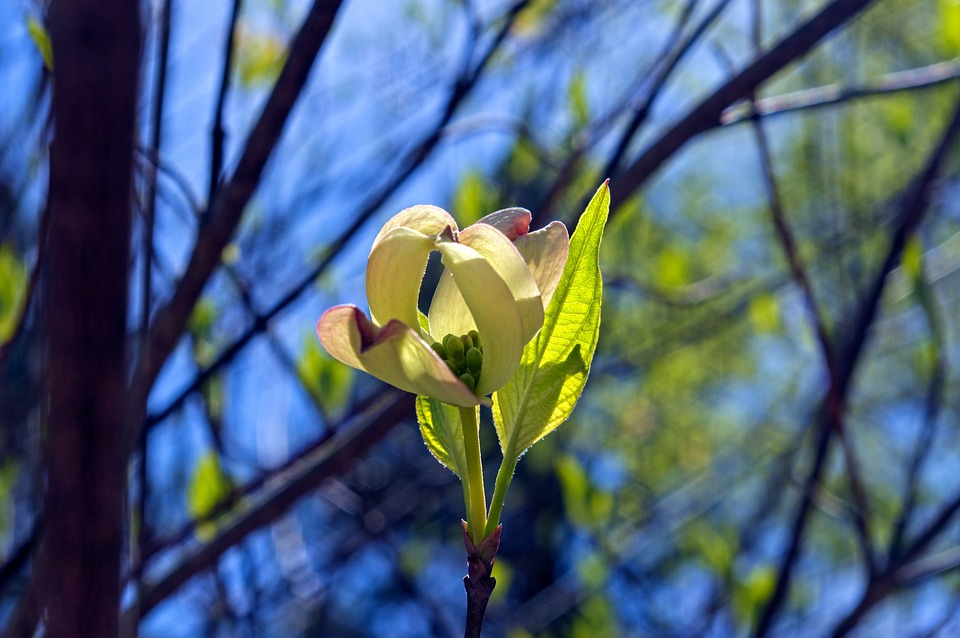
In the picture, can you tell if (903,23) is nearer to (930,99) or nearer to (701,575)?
(930,99)

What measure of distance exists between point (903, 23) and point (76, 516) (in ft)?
10.3

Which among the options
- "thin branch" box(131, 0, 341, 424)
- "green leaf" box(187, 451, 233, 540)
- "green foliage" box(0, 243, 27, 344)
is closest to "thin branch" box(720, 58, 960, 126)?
"thin branch" box(131, 0, 341, 424)

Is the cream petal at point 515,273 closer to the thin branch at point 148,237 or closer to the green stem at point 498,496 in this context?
the green stem at point 498,496

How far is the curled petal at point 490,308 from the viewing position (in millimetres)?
354

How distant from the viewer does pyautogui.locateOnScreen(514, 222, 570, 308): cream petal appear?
15.8 inches

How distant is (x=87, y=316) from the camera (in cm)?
32

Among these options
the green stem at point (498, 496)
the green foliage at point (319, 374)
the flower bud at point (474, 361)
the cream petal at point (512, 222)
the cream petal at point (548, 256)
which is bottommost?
the green stem at point (498, 496)

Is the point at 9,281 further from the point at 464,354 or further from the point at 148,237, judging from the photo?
the point at 464,354

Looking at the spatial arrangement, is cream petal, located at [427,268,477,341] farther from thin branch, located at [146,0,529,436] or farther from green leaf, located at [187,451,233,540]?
green leaf, located at [187,451,233,540]

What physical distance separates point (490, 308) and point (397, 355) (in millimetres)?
41

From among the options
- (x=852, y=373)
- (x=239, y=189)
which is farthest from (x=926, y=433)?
(x=239, y=189)

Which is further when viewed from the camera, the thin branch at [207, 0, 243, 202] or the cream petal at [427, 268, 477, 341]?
the thin branch at [207, 0, 243, 202]

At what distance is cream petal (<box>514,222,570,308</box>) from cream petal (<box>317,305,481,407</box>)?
0.06m

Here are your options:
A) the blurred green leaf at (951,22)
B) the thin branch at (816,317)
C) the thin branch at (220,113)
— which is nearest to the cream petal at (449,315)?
the thin branch at (220,113)
